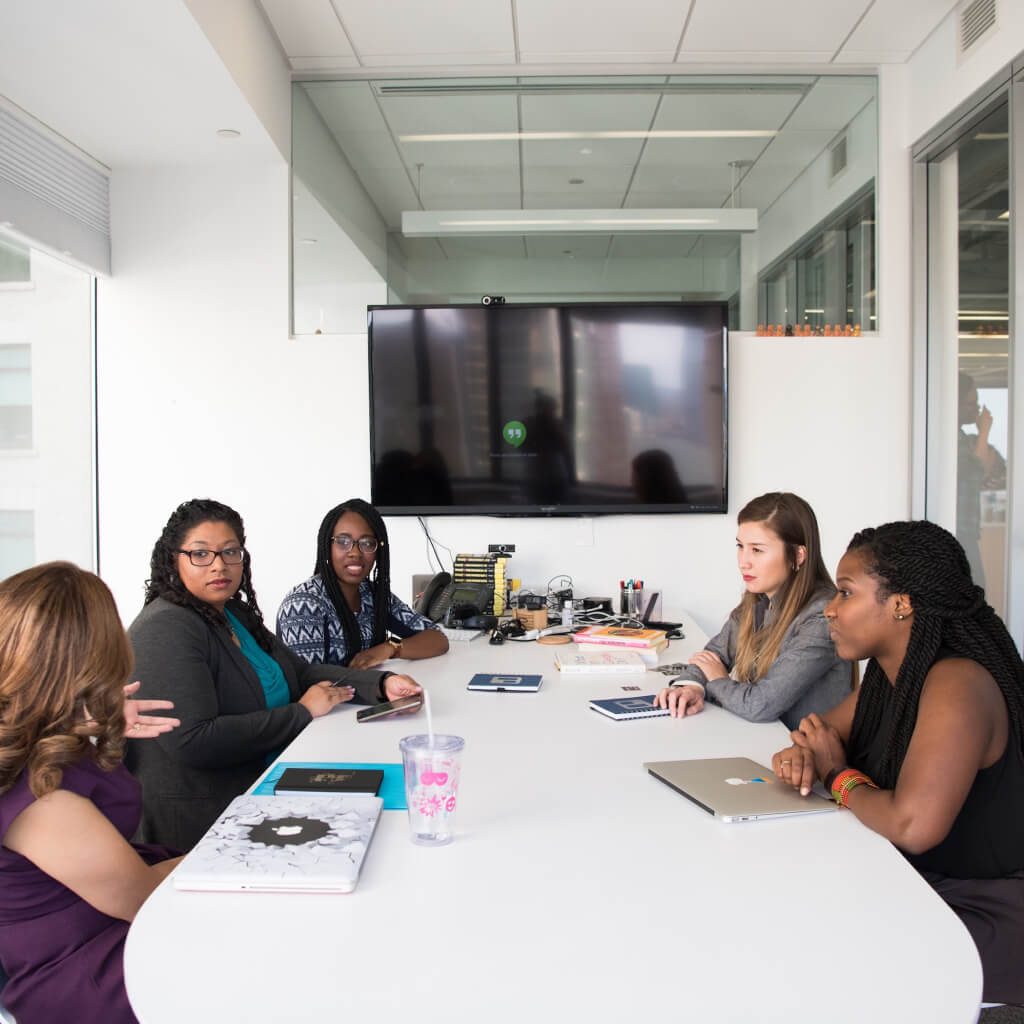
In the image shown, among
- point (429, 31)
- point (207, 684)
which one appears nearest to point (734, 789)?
point (207, 684)

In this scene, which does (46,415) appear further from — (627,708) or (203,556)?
(627,708)

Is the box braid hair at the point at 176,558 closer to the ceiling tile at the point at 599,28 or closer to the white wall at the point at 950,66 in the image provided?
the ceiling tile at the point at 599,28

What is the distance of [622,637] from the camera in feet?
9.32

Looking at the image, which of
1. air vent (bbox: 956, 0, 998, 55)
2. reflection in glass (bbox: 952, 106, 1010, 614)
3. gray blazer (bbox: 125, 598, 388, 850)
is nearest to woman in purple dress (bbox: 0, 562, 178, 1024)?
gray blazer (bbox: 125, 598, 388, 850)

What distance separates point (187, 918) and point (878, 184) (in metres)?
4.27

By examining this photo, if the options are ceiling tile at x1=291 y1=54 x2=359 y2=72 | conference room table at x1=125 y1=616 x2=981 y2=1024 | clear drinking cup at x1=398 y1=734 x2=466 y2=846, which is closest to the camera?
conference room table at x1=125 y1=616 x2=981 y2=1024

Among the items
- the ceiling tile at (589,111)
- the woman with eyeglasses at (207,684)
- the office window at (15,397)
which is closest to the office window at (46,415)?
the office window at (15,397)

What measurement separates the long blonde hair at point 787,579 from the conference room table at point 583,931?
33.4 inches

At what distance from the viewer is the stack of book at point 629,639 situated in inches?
110

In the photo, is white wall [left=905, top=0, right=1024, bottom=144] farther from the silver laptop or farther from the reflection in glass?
the silver laptop

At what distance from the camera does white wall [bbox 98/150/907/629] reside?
421 centimetres

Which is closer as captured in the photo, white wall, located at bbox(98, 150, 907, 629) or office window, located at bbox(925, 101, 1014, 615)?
office window, located at bbox(925, 101, 1014, 615)

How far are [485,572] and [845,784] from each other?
93.9 inches

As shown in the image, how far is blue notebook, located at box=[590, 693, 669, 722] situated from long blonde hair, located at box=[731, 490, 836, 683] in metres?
0.32
